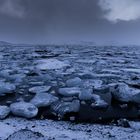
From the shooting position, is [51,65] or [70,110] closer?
[70,110]

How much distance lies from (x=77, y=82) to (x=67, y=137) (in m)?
2.95

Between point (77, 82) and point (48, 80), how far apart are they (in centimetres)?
99

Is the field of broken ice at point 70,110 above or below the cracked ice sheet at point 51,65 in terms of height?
above

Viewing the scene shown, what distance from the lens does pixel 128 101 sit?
4680 mm

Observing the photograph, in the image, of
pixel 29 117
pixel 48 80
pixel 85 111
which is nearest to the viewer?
pixel 29 117

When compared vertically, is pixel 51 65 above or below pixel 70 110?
below

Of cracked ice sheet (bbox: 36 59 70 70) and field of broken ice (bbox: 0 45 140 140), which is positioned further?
cracked ice sheet (bbox: 36 59 70 70)

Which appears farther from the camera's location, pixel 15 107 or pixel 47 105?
pixel 47 105

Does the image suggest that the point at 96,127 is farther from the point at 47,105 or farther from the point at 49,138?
the point at 47,105

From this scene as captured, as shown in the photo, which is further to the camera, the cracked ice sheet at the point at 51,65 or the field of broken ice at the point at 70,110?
the cracked ice sheet at the point at 51,65

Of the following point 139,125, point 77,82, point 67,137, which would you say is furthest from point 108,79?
point 67,137

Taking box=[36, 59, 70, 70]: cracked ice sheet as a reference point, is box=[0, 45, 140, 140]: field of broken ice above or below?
above

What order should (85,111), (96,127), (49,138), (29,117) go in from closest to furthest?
(49,138) < (96,127) < (29,117) < (85,111)

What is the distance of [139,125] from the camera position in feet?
11.4
